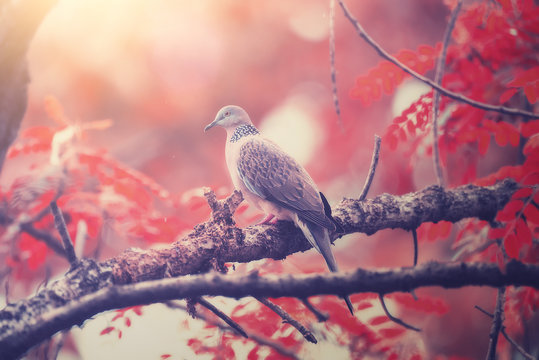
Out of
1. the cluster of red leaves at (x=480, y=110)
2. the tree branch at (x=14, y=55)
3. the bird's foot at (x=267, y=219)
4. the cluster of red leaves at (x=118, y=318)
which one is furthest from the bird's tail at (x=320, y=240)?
the tree branch at (x=14, y=55)

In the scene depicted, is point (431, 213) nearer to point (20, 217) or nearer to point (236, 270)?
point (236, 270)

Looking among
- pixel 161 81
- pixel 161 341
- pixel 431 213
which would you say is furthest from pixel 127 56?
pixel 431 213

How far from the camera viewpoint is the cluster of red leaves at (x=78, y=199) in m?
1.58

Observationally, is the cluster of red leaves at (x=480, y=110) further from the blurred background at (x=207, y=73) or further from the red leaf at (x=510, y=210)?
the blurred background at (x=207, y=73)

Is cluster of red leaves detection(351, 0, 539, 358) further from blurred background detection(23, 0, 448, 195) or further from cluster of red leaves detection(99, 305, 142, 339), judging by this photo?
cluster of red leaves detection(99, 305, 142, 339)

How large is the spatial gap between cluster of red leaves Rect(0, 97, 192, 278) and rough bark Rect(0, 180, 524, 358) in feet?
1.61

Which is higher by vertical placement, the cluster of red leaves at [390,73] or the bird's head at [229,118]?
the cluster of red leaves at [390,73]

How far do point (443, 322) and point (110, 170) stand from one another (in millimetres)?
1659

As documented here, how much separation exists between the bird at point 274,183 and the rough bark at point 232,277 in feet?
0.23

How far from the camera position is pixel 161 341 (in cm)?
138

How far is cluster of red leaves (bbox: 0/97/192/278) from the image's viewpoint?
1578mm

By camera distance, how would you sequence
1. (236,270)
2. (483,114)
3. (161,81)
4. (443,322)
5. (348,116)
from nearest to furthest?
1. (236,270)
2. (483,114)
3. (443,322)
4. (161,81)
5. (348,116)

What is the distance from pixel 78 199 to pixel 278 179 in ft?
2.79

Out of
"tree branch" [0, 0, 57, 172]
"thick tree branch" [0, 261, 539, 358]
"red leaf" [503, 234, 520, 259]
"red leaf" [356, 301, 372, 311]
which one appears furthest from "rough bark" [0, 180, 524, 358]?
"tree branch" [0, 0, 57, 172]
